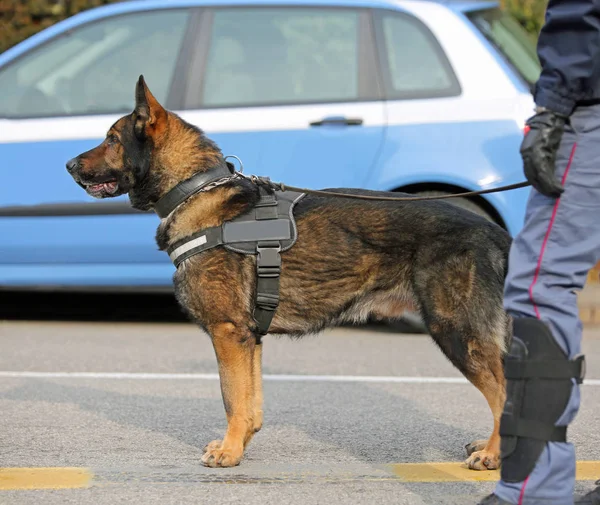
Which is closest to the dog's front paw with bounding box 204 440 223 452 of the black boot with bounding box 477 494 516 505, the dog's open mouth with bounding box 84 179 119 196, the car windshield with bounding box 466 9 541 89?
the dog's open mouth with bounding box 84 179 119 196

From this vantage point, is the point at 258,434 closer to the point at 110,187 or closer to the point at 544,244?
the point at 110,187

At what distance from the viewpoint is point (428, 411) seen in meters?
4.94

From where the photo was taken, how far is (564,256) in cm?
291

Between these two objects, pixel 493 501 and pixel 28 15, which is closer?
pixel 493 501

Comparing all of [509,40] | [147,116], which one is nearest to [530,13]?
[509,40]

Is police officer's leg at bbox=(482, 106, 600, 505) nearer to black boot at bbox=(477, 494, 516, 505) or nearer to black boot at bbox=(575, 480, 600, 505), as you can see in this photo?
black boot at bbox=(477, 494, 516, 505)

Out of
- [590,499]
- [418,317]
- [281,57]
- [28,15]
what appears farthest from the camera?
[28,15]

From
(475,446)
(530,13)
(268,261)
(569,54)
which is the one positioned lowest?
(530,13)

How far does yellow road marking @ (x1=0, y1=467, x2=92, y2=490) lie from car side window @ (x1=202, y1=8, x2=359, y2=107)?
347 cm

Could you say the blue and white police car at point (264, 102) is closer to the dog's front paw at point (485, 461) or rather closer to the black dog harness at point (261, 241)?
the black dog harness at point (261, 241)

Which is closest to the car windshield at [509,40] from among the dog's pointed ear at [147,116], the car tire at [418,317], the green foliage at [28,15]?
the car tire at [418,317]

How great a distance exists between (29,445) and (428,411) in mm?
1831

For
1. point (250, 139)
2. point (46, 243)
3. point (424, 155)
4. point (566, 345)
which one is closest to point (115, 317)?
point (46, 243)

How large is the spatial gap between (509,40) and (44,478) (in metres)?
A: 4.73
